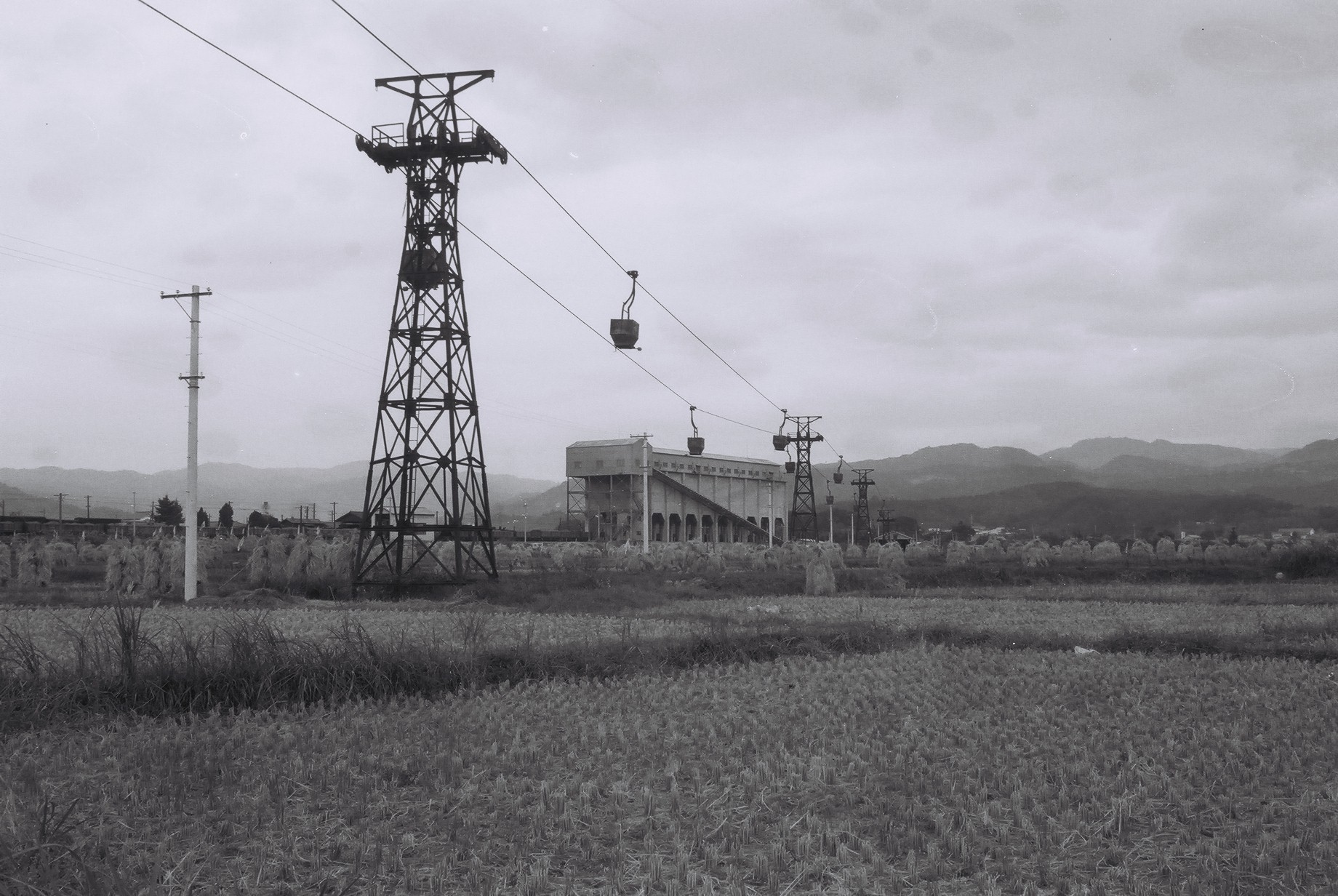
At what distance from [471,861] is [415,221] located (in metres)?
29.6

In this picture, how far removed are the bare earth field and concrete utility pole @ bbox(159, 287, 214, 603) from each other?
13.1 m

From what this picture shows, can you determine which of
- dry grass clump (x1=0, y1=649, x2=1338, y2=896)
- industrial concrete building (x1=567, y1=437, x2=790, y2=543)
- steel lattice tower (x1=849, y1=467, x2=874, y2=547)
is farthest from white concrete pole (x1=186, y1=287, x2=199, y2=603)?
steel lattice tower (x1=849, y1=467, x2=874, y2=547)

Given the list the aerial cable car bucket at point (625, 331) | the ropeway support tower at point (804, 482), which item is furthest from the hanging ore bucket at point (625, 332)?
the ropeway support tower at point (804, 482)

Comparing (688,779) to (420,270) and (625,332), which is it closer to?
(625,332)

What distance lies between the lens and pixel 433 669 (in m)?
12.4

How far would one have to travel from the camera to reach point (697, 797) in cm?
749

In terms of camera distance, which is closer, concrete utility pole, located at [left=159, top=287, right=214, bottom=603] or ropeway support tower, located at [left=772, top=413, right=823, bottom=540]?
concrete utility pole, located at [left=159, top=287, right=214, bottom=603]

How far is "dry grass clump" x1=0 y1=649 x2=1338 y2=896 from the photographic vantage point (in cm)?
582

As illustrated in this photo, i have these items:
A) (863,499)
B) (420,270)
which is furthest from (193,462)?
(863,499)

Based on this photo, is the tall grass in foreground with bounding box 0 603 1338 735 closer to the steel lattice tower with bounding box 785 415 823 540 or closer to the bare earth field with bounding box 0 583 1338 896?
the bare earth field with bounding box 0 583 1338 896

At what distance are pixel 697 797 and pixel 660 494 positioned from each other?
76462 mm

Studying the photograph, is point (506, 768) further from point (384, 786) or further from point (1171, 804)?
point (1171, 804)

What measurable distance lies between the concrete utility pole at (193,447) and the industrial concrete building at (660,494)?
49896 mm

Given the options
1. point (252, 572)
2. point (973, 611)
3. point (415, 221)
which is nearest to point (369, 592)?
point (252, 572)
